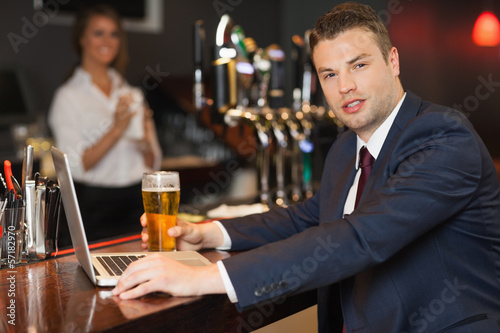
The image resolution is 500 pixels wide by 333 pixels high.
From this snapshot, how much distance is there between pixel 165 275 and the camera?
117 centimetres

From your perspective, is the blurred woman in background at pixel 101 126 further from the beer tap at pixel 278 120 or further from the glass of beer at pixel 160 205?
the glass of beer at pixel 160 205

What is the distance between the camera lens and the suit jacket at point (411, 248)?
4.05 ft

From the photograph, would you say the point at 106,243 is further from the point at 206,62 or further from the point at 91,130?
the point at 206,62

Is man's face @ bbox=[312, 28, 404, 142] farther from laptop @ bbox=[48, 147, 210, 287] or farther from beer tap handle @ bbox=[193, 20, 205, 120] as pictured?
beer tap handle @ bbox=[193, 20, 205, 120]

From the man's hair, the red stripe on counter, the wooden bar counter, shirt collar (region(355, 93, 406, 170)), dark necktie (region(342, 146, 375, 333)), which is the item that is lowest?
the red stripe on counter

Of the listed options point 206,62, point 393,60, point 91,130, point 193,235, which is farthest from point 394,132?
point 206,62

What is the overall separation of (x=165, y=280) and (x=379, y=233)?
475 mm

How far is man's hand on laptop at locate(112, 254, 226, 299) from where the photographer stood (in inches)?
46.0

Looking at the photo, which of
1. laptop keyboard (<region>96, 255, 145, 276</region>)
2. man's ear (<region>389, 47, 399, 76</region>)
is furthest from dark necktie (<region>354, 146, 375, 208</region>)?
laptop keyboard (<region>96, 255, 145, 276</region>)

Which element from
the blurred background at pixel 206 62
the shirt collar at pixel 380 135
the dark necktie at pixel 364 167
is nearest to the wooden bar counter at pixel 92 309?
the dark necktie at pixel 364 167

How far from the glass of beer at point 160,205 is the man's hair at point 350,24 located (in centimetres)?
59

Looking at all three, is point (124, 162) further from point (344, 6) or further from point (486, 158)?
point (486, 158)

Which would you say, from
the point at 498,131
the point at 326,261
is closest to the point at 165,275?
the point at 326,261

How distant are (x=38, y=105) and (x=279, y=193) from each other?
2664 millimetres
